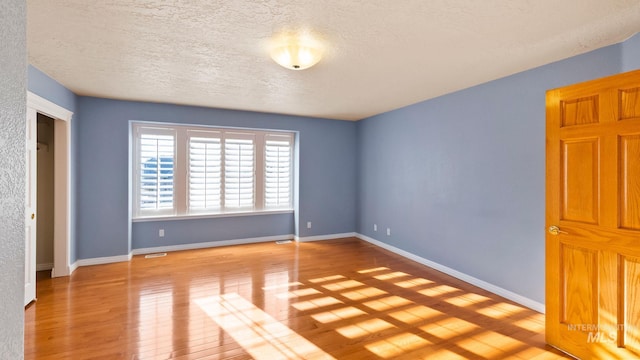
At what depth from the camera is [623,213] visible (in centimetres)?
202

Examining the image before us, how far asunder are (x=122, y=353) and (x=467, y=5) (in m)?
3.63

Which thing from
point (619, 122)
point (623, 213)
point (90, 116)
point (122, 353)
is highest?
point (90, 116)

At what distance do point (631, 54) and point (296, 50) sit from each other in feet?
9.11

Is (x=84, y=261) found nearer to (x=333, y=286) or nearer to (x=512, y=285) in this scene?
(x=333, y=286)

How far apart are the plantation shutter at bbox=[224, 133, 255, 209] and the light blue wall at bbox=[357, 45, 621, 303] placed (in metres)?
2.55

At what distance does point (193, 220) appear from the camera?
5.40m

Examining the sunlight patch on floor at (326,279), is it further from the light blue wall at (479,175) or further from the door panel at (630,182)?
the door panel at (630,182)

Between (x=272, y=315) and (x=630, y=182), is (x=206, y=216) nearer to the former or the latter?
(x=272, y=315)

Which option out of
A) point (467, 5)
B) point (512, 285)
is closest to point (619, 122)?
point (467, 5)

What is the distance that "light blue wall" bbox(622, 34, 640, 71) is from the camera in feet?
7.84

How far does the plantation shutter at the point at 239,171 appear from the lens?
5625 mm

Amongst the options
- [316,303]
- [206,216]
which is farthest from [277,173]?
[316,303]

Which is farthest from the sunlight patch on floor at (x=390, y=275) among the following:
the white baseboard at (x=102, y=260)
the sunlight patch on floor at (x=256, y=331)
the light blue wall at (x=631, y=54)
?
the white baseboard at (x=102, y=260)

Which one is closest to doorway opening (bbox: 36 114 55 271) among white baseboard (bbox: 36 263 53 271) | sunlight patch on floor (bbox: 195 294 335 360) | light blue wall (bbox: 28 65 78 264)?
white baseboard (bbox: 36 263 53 271)
